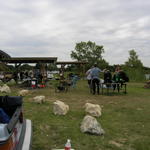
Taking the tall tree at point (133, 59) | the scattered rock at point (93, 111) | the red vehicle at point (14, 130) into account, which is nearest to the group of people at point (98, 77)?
the scattered rock at point (93, 111)

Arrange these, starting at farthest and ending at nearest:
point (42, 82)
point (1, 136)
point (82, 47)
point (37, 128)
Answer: point (82, 47), point (42, 82), point (37, 128), point (1, 136)

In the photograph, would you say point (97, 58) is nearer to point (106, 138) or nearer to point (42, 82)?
point (42, 82)

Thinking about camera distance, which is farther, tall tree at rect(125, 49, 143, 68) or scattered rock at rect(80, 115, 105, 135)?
tall tree at rect(125, 49, 143, 68)

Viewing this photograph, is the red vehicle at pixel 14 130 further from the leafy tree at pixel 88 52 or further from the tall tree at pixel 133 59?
the leafy tree at pixel 88 52

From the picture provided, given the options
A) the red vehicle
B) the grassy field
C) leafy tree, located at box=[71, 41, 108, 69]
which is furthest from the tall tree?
the red vehicle

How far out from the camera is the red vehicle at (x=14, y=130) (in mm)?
1422

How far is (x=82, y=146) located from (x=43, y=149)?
62 centimetres

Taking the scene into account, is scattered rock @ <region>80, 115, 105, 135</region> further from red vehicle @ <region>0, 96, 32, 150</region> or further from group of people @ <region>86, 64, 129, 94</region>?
group of people @ <region>86, 64, 129, 94</region>

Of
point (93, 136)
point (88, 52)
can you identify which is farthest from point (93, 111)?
point (88, 52)

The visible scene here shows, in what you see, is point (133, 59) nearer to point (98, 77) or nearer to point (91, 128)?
point (98, 77)

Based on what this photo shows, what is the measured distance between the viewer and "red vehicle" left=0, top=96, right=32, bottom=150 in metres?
1.42

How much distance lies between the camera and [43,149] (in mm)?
2883

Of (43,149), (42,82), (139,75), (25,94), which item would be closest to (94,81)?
(25,94)

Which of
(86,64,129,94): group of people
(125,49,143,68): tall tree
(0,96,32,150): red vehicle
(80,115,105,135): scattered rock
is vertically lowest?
(80,115,105,135): scattered rock
